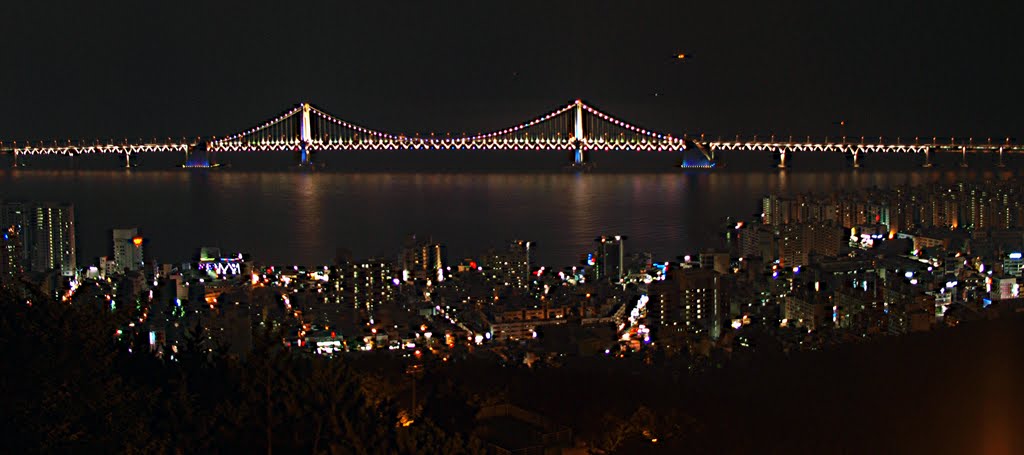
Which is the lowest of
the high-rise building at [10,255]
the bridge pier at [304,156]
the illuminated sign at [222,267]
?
the illuminated sign at [222,267]

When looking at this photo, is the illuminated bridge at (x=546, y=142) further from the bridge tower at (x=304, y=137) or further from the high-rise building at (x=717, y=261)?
the high-rise building at (x=717, y=261)

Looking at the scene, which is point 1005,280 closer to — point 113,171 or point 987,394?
point 987,394

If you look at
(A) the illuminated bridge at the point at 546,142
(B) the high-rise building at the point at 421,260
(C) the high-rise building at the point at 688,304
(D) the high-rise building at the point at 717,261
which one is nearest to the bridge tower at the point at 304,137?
(A) the illuminated bridge at the point at 546,142

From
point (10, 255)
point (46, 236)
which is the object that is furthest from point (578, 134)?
point (10, 255)

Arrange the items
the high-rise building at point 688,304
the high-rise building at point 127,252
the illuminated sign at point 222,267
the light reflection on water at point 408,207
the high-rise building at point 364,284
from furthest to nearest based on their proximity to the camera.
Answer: the light reflection on water at point 408,207 → the high-rise building at point 127,252 → the illuminated sign at point 222,267 → the high-rise building at point 364,284 → the high-rise building at point 688,304

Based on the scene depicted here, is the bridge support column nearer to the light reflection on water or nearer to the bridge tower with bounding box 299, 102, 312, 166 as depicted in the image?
the bridge tower with bounding box 299, 102, 312, 166

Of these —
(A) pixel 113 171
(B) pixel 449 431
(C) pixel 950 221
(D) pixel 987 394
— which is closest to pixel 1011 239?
(C) pixel 950 221
